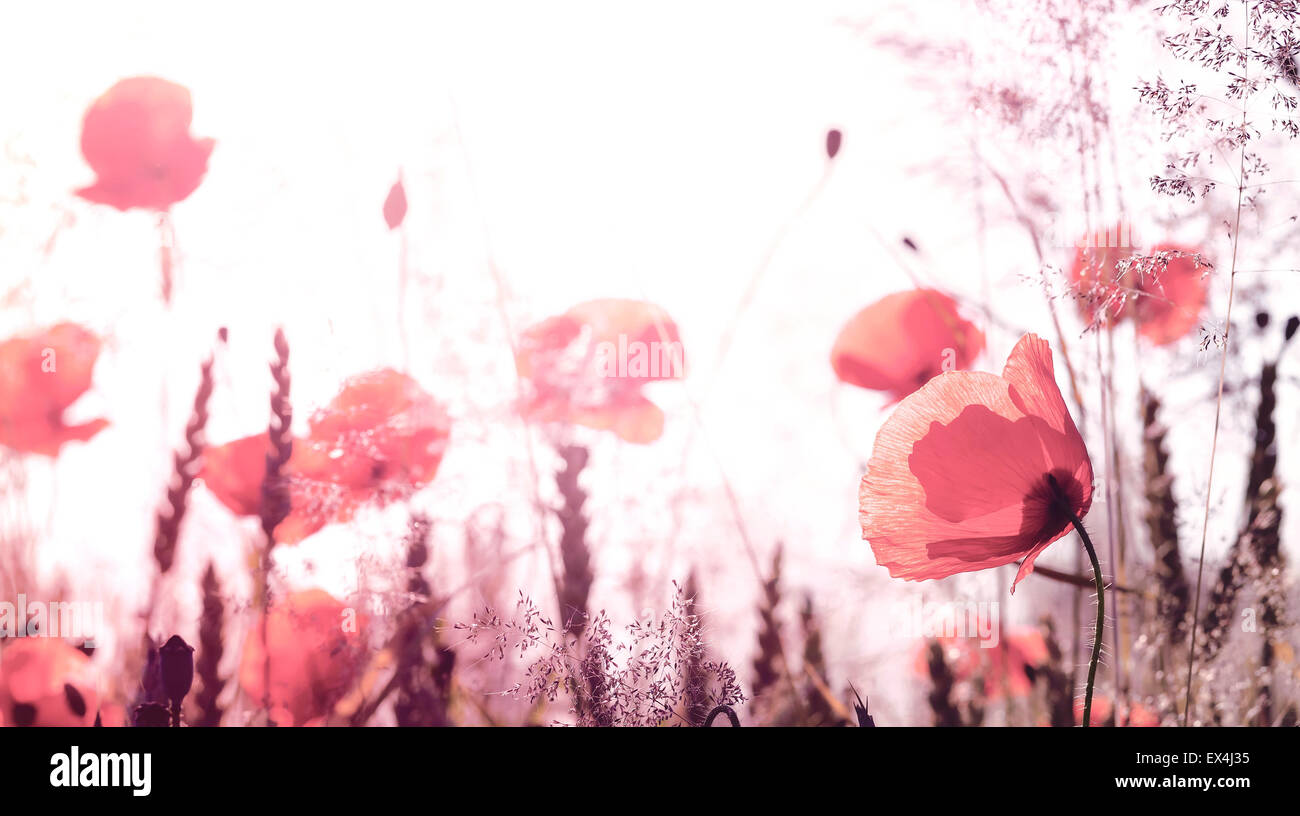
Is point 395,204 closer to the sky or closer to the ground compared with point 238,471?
Result: closer to the sky

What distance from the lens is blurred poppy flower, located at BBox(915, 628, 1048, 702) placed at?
73 centimetres

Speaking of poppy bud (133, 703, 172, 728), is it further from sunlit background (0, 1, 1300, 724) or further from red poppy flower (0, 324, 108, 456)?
red poppy flower (0, 324, 108, 456)

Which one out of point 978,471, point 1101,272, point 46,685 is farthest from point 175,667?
point 1101,272

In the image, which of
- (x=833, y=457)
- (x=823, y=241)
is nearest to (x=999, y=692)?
(x=833, y=457)

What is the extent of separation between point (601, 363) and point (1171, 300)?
0.49 meters

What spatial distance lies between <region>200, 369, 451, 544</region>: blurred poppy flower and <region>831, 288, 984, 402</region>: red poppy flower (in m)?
0.35

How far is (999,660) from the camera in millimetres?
736

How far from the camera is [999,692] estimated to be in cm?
73

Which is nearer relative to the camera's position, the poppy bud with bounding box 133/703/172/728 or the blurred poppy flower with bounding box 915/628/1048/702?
the poppy bud with bounding box 133/703/172/728

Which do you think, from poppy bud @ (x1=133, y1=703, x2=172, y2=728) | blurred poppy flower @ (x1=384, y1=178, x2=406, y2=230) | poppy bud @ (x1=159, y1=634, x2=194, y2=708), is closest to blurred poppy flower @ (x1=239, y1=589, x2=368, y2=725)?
poppy bud @ (x1=133, y1=703, x2=172, y2=728)

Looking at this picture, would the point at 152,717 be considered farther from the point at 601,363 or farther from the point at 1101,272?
the point at 1101,272

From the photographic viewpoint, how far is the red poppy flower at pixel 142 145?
72cm
